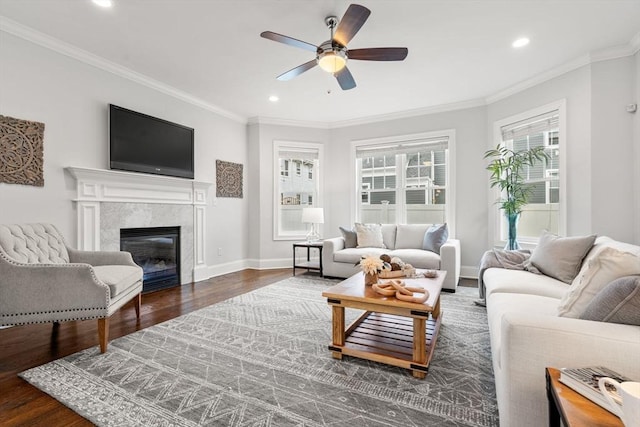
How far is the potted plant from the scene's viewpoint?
3.79 meters

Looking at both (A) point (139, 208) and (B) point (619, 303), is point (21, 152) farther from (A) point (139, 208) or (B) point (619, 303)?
(B) point (619, 303)

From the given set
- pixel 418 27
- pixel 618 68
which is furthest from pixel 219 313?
pixel 618 68

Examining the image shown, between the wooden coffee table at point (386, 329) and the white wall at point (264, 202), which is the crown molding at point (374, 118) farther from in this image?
the wooden coffee table at point (386, 329)

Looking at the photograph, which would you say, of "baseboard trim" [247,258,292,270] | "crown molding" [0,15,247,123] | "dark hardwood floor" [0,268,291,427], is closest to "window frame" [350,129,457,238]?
"baseboard trim" [247,258,292,270]

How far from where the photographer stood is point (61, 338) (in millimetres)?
2457

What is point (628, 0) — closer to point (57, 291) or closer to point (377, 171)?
point (377, 171)

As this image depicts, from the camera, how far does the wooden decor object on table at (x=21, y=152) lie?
105 inches

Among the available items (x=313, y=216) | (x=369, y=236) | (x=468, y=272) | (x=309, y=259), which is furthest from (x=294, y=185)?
(x=468, y=272)

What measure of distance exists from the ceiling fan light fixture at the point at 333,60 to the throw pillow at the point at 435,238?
2.77 m

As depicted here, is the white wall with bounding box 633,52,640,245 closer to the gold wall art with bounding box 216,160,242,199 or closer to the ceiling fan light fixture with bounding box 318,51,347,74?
the ceiling fan light fixture with bounding box 318,51,347,74

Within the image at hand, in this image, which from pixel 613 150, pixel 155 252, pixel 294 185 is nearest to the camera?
pixel 613 150

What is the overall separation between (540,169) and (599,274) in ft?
10.9

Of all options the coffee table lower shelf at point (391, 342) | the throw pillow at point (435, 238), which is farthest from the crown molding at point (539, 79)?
the coffee table lower shelf at point (391, 342)

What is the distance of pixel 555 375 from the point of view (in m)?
0.97
